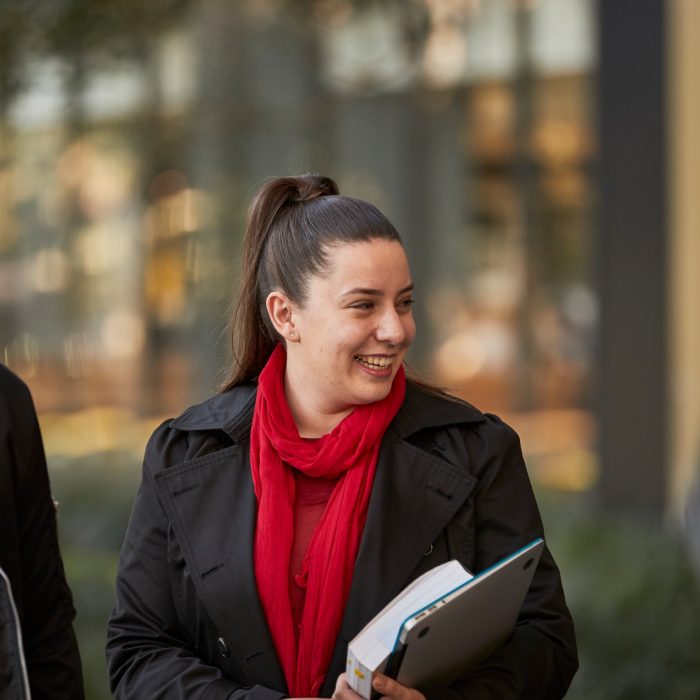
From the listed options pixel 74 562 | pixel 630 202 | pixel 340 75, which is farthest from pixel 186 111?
pixel 74 562

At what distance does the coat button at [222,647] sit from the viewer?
2.61 m

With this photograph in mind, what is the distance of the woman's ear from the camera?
2711 millimetres

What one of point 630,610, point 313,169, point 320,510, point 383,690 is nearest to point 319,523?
point 320,510

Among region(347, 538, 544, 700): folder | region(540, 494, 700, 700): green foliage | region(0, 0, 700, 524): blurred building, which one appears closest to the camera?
region(347, 538, 544, 700): folder

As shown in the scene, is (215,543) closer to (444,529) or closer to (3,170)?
(444,529)

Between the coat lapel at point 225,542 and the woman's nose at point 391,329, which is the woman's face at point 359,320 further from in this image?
the coat lapel at point 225,542

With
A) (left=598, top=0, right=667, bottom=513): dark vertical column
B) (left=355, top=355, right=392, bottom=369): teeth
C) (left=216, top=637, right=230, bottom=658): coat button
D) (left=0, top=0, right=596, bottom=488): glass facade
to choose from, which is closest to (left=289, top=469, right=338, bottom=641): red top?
(left=216, top=637, right=230, bottom=658): coat button

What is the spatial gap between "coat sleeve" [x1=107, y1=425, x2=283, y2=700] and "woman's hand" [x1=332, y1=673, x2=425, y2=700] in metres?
0.25

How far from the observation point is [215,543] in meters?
2.63

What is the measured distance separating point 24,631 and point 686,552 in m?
5.00

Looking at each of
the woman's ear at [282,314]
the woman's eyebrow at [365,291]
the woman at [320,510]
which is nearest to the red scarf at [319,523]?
the woman at [320,510]

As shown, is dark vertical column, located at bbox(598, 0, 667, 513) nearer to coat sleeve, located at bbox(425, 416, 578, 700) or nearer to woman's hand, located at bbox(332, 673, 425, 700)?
coat sleeve, located at bbox(425, 416, 578, 700)

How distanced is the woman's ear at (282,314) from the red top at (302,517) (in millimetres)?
260

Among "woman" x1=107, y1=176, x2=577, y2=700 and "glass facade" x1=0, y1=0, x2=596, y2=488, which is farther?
"glass facade" x1=0, y1=0, x2=596, y2=488
